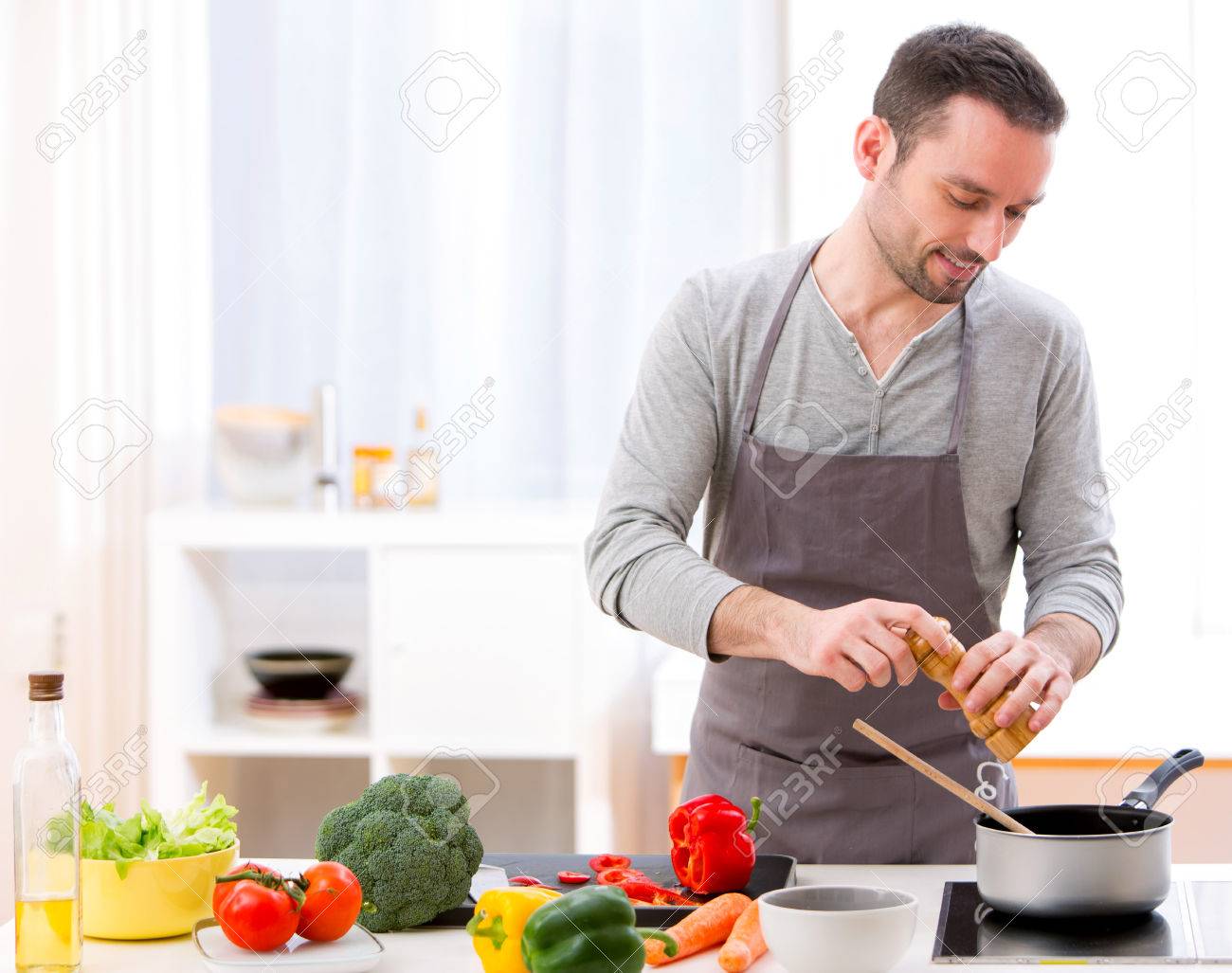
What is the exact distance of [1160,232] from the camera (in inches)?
110

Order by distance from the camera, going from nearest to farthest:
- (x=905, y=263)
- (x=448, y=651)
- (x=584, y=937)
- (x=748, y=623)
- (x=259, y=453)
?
(x=584, y=937) < (x=748, y=623) < (x=905, y=263) < (x=448, y=651) < (x=259, y=453)

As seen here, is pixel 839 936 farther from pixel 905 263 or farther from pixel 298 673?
pixel 298 673

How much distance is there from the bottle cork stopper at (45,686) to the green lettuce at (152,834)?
0.49 feet

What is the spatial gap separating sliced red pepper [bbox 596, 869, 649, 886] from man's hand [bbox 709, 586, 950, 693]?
29 centimetres

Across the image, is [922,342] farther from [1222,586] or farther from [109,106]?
[109,106]

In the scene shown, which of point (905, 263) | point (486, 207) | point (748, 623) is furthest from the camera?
point (486, 207)

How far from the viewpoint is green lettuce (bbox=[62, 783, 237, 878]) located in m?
1.30

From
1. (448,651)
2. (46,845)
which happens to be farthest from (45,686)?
(448,651)

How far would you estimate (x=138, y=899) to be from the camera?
1281mm

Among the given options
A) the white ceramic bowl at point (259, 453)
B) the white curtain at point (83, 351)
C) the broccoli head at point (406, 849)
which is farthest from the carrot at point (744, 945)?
the white curtain at point (83, 351)

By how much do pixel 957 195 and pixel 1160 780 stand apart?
0.71 meters

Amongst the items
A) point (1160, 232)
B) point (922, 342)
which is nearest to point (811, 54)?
point (1160, 232)

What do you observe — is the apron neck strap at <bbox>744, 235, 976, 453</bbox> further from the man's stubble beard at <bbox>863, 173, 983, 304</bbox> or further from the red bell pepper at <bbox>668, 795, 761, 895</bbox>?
the red bell pepper at <bbox>668, 795, 761, 895</bbox>

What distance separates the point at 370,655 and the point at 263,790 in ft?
2.07
